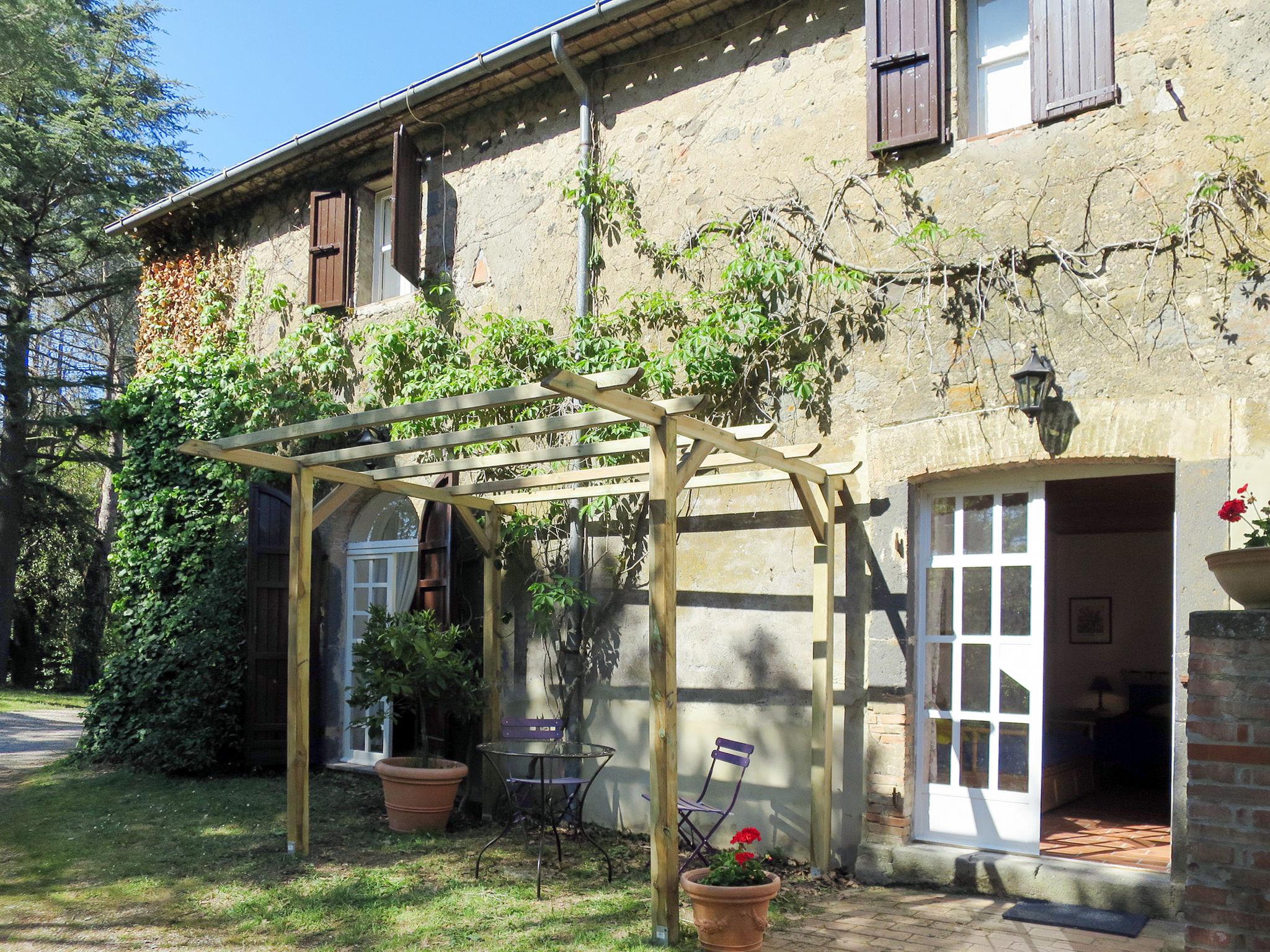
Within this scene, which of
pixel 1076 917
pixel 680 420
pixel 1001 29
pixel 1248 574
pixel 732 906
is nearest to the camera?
pixel 1248 574

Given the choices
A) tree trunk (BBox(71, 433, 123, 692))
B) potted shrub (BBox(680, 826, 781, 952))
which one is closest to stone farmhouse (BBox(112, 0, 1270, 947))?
potted shrub (BBox(680, 826, 781, 952))

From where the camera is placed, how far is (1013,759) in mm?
5629

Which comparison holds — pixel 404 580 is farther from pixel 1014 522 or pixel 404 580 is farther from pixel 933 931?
pixel 933 931

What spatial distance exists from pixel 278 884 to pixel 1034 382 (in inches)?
185

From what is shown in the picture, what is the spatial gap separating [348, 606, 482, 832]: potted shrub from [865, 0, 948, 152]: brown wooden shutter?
418 centimetres

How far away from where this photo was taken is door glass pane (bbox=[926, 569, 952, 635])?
5.89 meters

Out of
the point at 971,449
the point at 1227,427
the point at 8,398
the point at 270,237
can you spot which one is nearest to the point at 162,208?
the point at 270,237

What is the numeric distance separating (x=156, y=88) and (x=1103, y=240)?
712 inches

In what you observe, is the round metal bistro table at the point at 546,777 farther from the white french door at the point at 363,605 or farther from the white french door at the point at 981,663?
the white french door at the point at 363,605

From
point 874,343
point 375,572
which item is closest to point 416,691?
point 375,572

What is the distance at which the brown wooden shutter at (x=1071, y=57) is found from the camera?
17.9 feet

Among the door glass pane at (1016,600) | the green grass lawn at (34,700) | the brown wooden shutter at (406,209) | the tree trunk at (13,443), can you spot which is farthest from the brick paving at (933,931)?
the tree trunk at (13,443)

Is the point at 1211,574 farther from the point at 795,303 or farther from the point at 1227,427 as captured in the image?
the point at 795,303

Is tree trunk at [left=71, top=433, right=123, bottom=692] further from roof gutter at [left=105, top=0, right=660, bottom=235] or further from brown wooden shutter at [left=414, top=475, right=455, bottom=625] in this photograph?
brown wooden shutter at [left=414, top=475, right=455, bottom=625]
